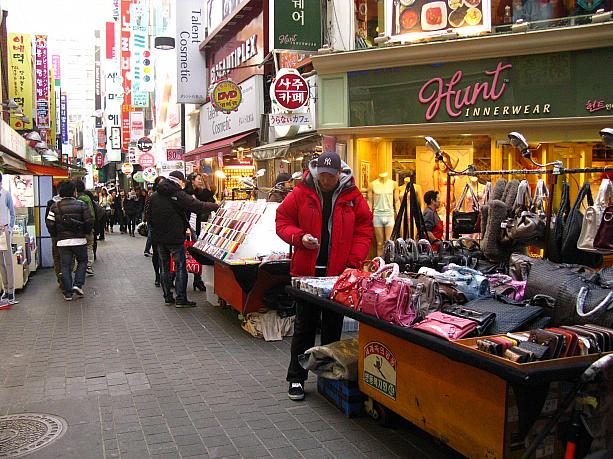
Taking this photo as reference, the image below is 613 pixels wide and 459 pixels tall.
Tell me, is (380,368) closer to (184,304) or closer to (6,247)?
(184,304)

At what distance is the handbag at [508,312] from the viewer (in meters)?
3.76

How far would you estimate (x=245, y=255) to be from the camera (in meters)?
8.40

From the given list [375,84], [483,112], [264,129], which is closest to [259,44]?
[264,129]

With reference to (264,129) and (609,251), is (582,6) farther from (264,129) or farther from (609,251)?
(264,129)

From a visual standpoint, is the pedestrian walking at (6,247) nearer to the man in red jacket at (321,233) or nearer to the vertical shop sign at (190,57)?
the man in red jacket at (321,233)

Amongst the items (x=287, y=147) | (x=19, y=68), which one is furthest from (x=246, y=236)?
(x=19, y=68)

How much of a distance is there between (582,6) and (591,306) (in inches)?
335

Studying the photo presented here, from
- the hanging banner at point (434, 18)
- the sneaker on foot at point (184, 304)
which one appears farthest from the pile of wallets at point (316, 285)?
the hanging banner at point (434, 18)

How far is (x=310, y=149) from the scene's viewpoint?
14797 mm

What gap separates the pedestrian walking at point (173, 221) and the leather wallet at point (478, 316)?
659 centimetres

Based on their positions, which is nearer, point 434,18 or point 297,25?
point 434,18

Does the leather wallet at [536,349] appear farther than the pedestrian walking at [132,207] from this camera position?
No

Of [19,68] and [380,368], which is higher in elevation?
[19,68]

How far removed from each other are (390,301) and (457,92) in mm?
8329
